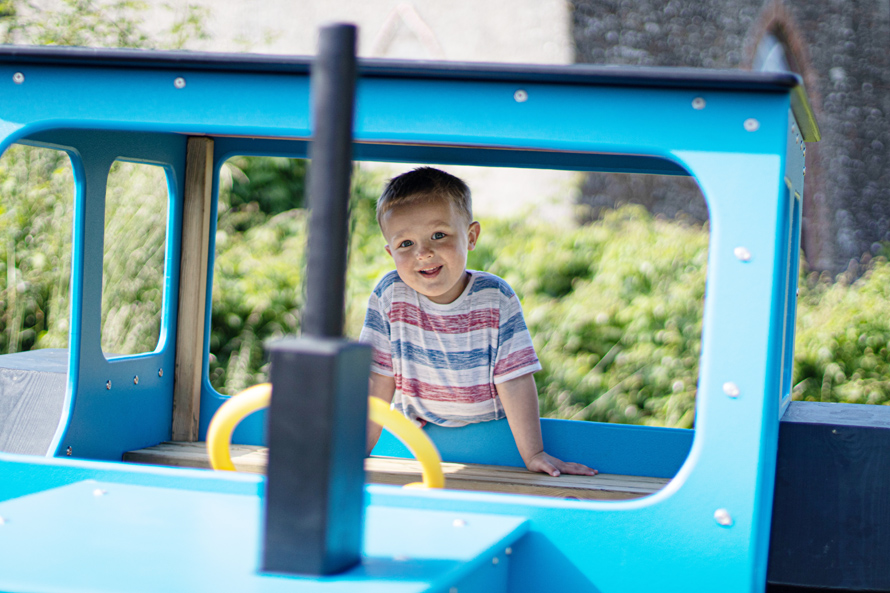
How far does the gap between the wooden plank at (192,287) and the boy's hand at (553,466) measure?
116 cm

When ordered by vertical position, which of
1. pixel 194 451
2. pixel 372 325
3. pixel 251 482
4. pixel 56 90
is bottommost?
pixel 194 451

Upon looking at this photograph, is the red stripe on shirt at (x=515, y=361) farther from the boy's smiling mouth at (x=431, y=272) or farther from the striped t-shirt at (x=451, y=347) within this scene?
the boy's smiling mouth at (x=431, y=272)

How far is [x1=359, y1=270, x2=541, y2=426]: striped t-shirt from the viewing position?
2719 millimetres

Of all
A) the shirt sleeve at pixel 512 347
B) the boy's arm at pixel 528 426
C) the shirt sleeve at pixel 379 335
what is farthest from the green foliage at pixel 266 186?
the boy's arm at pixel 528 426

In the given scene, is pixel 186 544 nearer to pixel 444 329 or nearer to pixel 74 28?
pixel 444 329

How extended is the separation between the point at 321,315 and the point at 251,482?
2.20 ft

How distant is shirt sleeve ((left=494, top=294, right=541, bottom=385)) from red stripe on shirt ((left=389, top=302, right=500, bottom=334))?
0.10 ft

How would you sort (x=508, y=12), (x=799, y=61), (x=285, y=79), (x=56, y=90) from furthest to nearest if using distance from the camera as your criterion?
1. (x=799, y=61)
2. (x=508, y=12)
3. (x=56, y=90)
4. (x=285, y=79)

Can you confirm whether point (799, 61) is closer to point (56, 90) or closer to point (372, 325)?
point (372, 325)

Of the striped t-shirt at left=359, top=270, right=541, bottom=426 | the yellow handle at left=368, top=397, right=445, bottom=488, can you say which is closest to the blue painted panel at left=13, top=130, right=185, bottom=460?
the striped t-shirt at left=359, top=270, right=541, bottom=426

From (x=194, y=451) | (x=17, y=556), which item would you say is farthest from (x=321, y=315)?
(x=194, y=451)

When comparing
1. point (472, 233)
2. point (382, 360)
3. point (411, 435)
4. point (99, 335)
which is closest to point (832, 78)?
point (472, 233)

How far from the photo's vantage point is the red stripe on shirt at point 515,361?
2.67 m

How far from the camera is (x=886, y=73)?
12414mm
